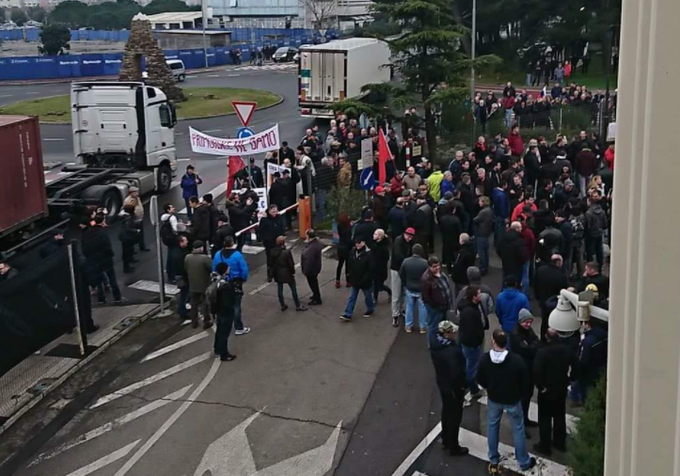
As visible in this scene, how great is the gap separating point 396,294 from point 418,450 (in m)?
3.85

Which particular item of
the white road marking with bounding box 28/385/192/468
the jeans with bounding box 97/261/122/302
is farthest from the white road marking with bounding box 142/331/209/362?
the jeans with bounding box 97/261/122/302

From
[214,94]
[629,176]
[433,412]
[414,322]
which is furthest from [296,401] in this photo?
[214,94]

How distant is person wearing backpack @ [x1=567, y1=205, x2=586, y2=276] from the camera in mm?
14148

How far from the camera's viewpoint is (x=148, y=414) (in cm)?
1041

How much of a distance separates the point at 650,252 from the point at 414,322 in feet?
31.7

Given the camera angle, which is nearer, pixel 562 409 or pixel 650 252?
pixel 650 252

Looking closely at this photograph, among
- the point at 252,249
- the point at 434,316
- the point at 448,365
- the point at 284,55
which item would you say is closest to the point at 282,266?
the point at 434,316

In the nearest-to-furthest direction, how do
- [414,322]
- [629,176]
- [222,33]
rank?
1. [629,176]
2. [414,322]
3. [222,33]

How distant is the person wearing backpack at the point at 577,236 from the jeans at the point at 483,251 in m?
1.50

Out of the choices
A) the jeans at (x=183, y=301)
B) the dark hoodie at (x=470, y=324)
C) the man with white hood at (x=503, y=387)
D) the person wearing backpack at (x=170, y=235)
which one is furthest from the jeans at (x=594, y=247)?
the person wearing backpack at (x=170, y=235)

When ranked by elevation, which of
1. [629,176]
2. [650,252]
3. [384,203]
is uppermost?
[629,176]

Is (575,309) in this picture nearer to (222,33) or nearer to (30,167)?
(30,167)

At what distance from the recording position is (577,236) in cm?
1419

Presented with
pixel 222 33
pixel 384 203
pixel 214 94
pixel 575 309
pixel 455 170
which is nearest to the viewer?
pixel 575 309
